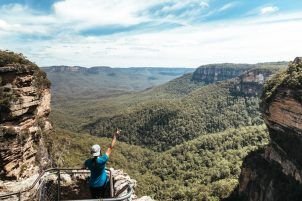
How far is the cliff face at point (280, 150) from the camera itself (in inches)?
1932

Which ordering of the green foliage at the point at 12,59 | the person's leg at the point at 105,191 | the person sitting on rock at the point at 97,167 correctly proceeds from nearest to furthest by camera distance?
the person sitting on rock at the point at 97,167 < the person's leg at the point at 105,191 < the green foliage at the point at 12,59

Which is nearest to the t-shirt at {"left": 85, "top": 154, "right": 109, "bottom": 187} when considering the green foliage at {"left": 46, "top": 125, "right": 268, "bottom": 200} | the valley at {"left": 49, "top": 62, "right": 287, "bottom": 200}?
the valley at {"left": 49, "top": 62, "right": 287, "bottom": 200}

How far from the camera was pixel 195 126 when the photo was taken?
572 feet

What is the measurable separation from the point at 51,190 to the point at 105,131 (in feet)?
533

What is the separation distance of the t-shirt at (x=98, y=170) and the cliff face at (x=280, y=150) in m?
41.8

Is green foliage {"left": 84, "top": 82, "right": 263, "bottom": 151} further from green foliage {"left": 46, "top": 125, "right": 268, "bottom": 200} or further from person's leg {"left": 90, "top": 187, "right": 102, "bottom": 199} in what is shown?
person's leg {"left": 90, "top": 187, "right": 102, "bottom": 199}

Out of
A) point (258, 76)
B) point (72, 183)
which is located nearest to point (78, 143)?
point (72, 183)

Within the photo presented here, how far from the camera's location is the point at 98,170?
11383 millimetres

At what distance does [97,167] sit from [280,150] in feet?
157

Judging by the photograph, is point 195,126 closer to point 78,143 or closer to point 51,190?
point 78,143

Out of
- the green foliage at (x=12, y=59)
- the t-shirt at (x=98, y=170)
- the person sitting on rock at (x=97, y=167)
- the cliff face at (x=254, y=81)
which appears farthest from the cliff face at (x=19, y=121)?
the cliff face at (x=254, y=81)

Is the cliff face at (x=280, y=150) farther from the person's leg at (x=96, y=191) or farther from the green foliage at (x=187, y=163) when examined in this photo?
the person's leg at (x=96, y=191)

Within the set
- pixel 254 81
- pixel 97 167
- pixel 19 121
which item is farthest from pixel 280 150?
pixel 254 81

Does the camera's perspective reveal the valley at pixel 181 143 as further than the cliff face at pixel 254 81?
No
